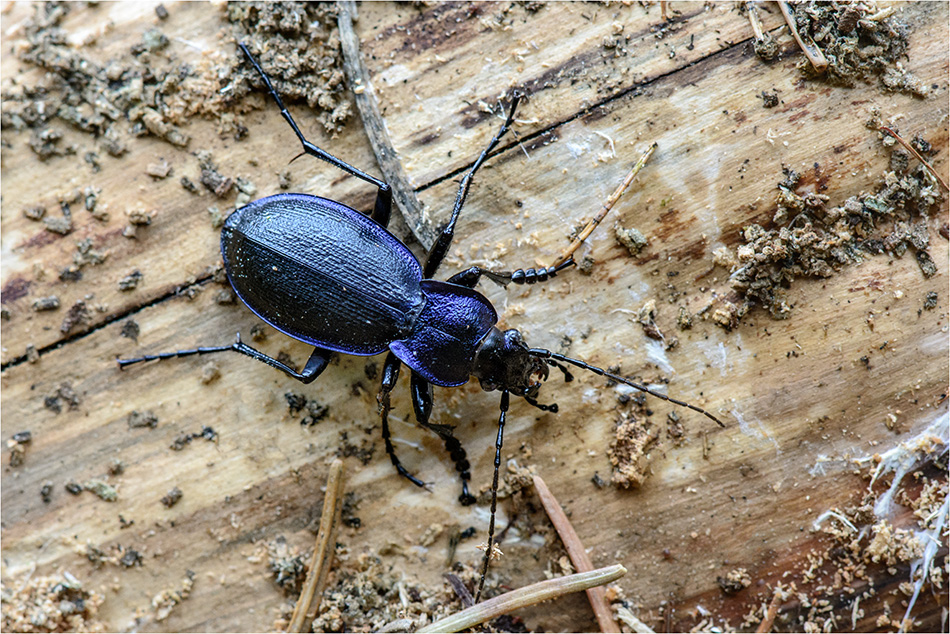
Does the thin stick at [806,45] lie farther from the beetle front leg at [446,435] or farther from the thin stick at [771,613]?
the thin stick at [771,613]

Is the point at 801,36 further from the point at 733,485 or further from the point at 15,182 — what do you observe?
the point at 15,182

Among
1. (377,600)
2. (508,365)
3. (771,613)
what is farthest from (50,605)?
(771,613)

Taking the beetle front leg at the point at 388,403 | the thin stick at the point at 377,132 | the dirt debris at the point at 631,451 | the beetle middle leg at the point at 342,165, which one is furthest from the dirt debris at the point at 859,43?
the beetle front leg at the point at 388,403

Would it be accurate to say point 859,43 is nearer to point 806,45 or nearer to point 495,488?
point 806,45

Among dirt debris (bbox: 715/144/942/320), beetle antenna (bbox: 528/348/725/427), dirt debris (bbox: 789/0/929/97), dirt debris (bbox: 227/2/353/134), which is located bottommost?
beetle antenna (bbox: 528/348/725/427)

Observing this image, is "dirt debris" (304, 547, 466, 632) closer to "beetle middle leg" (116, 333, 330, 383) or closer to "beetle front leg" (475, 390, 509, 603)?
"beetle front leg" (475, 390, 509, 603)

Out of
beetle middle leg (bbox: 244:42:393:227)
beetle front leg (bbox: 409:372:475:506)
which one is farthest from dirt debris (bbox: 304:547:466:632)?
beetle middle leg (bbox: 244:42:393:227)

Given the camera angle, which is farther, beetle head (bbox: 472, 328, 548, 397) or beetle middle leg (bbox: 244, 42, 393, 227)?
beetle middle leg (bbox: 244, 42, 393, 227)
